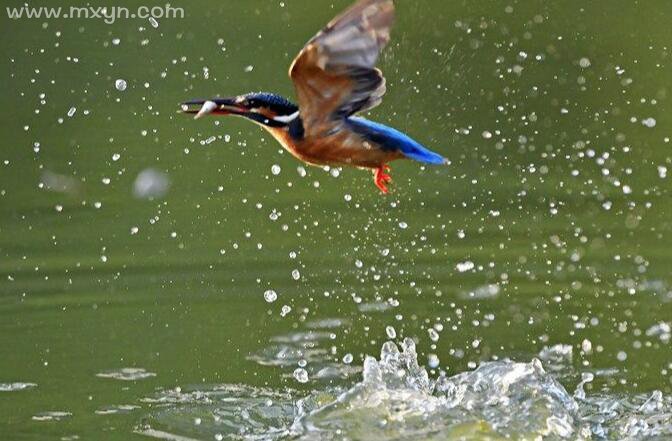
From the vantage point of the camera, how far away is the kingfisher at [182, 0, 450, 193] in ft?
12.4

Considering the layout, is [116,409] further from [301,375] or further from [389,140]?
[389,140]

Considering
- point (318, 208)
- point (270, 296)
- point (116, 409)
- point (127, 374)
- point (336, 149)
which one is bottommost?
point (116, 409)

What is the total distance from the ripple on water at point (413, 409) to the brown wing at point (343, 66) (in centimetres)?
88

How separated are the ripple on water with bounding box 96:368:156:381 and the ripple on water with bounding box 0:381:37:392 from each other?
194mm

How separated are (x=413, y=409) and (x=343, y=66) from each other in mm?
1051

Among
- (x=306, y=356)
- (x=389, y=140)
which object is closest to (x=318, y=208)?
(x=306, y=356)

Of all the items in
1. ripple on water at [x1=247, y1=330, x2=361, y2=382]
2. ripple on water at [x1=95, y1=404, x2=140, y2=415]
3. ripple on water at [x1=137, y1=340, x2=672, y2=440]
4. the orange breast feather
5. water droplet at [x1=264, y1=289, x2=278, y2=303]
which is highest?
the orange breast feather

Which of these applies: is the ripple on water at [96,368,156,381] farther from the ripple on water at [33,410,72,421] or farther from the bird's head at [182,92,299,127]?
the bird's head at [182,92,299,127]

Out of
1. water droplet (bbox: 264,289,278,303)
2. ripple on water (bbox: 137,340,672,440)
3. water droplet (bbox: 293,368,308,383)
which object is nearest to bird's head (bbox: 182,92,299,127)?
ripple on water (bbox: 137,340,672,440)

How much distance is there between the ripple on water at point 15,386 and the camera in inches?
188

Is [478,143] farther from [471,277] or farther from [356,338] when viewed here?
[356,338]

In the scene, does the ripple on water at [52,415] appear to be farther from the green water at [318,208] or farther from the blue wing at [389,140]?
the blue wing at [389,140]

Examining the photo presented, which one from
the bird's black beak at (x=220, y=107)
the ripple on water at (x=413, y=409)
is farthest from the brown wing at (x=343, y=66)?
the ripple on water at (x=413, y=409)

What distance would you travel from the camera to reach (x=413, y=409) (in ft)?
14.8
